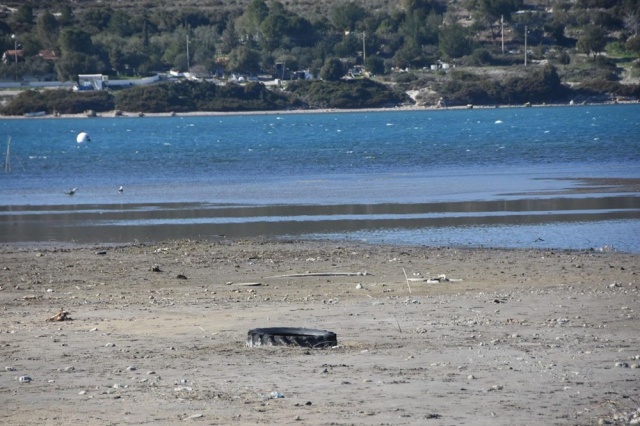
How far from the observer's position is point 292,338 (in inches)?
378

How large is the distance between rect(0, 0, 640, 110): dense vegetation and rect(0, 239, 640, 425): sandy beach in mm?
117542

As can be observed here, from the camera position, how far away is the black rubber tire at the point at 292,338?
9539 millimetres

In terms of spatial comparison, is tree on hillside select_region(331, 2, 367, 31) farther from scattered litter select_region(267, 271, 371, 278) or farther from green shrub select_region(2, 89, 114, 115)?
scattered litter select_region(267, 271, 371, 278)

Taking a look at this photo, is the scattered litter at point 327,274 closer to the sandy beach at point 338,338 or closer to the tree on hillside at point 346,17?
the sandy beach at point 338,338

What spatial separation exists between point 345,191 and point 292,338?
65.4 ft

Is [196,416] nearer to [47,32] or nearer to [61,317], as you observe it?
[61,317]

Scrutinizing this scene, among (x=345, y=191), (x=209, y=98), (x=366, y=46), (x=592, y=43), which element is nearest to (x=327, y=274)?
(x=345, y=191)

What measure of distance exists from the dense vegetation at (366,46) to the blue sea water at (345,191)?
7408 centimetres

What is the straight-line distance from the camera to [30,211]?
84.1 ft

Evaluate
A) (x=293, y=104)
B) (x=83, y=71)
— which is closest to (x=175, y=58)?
(x=83, y=71)

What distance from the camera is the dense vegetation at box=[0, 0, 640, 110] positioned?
13450cm

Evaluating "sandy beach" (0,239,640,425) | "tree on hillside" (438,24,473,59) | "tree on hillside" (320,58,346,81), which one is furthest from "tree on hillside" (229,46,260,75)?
"sandy beach" (0,239,640,425)

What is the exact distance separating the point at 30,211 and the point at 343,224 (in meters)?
8.23

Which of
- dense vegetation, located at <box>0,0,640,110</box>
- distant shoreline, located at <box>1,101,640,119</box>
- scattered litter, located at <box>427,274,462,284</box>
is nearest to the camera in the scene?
scattered litter, located at <box>427,274,462,284</box>
